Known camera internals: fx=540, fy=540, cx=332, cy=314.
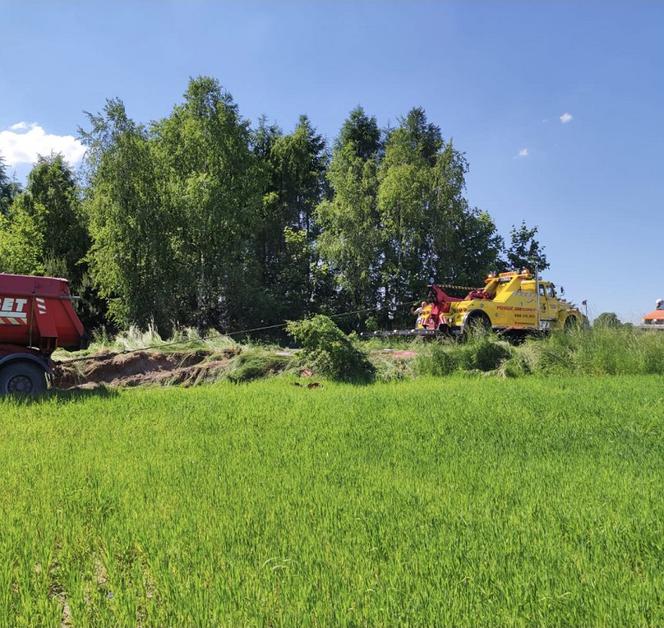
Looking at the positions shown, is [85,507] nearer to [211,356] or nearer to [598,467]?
[598,467]

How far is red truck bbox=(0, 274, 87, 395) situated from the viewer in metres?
9.29

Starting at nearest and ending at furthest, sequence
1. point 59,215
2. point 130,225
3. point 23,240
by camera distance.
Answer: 1. point 130,225
2. point 23,240
3. point 59,215

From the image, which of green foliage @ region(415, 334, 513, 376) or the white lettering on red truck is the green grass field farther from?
green foliage @ region(415, 334, 513, 376)

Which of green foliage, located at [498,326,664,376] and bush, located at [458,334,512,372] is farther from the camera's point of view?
bush, located at [458,334,512,372]

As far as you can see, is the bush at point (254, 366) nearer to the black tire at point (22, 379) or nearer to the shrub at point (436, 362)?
the shrub at point (436, 362)

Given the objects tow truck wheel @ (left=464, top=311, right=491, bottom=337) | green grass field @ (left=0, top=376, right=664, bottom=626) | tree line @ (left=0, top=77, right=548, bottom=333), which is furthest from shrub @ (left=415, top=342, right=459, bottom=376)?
tree line @ (left=0, top=77, right=548, bottom=333)

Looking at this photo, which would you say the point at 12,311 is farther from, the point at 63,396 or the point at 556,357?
the point at 556,357

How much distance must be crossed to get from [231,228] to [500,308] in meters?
13.5

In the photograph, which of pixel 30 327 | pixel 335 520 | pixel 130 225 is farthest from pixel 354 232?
pixel 335 520

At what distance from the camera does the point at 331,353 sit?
1198 centimetres

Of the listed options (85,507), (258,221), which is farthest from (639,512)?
(258,221)

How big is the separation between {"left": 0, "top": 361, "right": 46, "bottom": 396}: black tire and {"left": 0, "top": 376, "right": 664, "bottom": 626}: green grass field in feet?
7.55

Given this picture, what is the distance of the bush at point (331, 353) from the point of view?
39.1 ft

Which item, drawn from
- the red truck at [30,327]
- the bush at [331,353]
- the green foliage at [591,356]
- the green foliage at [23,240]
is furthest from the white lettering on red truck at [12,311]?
the green foliage at [23,240]
